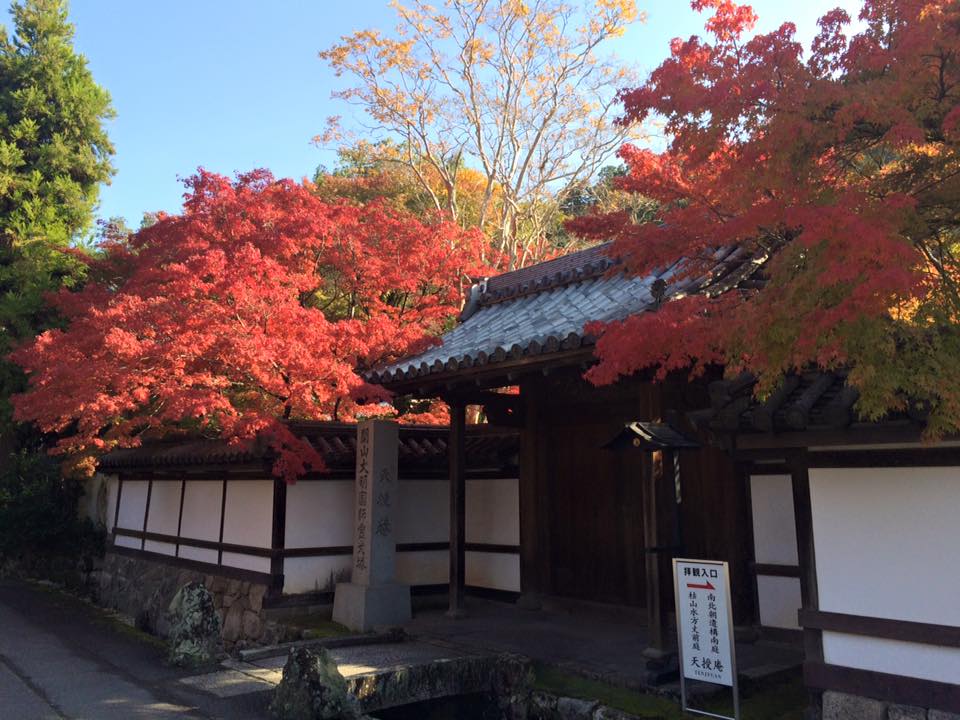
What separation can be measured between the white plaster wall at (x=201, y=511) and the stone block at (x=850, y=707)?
34.3ft

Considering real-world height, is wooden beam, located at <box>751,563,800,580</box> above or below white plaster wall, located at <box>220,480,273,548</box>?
below

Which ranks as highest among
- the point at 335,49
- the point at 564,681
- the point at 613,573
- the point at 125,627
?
the point at 335,49

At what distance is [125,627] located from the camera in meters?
13.6

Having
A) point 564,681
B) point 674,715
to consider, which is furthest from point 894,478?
point 564,681

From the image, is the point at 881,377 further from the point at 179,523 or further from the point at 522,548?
the point at 179,523

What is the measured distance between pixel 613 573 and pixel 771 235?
5.75m

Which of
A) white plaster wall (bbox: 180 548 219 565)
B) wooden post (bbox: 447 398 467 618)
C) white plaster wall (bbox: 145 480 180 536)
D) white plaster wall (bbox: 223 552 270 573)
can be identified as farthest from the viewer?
white plaster wall (bbox: 145 480 180 536)

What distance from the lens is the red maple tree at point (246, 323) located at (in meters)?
9.40

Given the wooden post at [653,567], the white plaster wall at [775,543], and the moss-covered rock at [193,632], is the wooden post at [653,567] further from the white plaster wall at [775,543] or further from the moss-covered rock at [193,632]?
the moss-covered rock at [193,632]

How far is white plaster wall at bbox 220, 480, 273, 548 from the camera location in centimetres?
1127

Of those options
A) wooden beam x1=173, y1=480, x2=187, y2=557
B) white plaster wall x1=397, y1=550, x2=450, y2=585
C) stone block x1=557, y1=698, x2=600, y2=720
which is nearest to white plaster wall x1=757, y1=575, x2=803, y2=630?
stone block x1=557, y1=698, x2=600, y2=720

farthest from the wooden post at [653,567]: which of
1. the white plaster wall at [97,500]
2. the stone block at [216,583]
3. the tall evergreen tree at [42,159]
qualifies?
the tall evergreen tree at [42,159]

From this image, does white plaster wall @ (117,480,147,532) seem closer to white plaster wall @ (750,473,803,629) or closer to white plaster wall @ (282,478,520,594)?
white plaster wall @ (282,478,520,594)

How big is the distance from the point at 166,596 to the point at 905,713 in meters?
13.0
